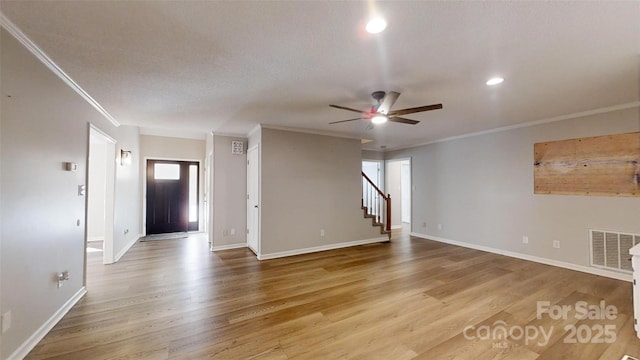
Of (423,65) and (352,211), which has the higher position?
(423,65)

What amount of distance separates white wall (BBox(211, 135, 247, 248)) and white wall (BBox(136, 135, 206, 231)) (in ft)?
6.60

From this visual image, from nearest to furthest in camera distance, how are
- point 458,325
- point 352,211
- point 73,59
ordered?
point 73,59
point 458,325
point 352,211

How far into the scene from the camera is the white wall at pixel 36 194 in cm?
179

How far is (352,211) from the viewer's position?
5551 millimetres

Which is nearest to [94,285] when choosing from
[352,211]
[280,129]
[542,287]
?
[280,129]

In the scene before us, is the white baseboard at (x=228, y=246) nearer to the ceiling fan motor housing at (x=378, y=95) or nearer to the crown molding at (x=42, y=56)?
the crown molding at (x=42, y=56)

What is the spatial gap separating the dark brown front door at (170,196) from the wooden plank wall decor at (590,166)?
780cm

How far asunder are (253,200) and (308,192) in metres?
1.13

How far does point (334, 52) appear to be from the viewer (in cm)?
209

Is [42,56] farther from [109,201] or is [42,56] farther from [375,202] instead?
[375,202]

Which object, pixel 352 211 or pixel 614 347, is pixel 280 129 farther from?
pixel 614 347

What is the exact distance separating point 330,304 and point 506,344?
1.62 m

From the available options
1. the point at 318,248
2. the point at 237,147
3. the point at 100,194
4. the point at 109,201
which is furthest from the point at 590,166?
the point at 100,194

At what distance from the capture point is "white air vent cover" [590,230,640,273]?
11.4ft
